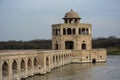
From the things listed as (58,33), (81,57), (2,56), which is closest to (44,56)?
(2,56)

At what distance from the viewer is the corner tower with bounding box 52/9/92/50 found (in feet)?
194

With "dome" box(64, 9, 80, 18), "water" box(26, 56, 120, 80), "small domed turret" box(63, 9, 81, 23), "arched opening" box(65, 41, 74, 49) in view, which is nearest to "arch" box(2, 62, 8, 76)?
"water" box(26, 56, 120, 80)

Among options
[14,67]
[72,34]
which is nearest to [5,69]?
[14,67]

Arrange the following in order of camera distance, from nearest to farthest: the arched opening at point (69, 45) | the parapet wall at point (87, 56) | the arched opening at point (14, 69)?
the arched opening at point (14, 69)
the parapet wall at point (87, 56)
the arched opening at point (69, 45)

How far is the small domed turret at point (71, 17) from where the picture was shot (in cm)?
6116

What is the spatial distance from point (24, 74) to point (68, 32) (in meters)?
31.3

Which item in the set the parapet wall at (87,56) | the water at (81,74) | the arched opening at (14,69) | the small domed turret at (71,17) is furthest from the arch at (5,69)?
the small domed turret at (71,17)

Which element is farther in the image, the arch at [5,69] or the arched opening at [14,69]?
the arched opening at [14,69]

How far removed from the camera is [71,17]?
61094mm

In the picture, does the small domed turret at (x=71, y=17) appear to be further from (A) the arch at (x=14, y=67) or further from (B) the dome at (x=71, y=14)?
(A) the arch at (x=14, y=67)

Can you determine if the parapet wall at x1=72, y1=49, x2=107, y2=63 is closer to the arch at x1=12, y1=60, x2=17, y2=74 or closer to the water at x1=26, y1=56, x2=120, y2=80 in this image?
the water at x1=26, y1=56, x2=120, y2=80

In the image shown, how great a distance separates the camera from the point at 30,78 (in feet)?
104

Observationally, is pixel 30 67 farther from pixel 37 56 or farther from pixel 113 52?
pixel 113 52

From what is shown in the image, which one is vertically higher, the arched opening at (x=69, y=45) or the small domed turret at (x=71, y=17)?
the small domed turret at (x=71, y=17)
